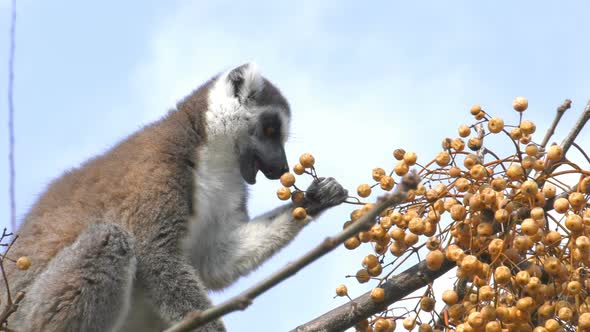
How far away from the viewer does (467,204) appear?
10.8ft

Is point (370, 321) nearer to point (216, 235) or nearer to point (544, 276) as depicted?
point (544, 276)

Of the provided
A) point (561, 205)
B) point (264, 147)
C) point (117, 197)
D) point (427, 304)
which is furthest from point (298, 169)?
point (264, 147)

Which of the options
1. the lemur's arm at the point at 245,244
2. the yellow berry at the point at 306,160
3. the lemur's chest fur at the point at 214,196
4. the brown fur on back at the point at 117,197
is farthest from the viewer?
the lemur's arm at the point at 245,244

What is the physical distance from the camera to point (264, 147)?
659 centimetres

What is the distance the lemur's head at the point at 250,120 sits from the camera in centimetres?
657

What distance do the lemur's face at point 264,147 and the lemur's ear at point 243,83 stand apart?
0.27 meters

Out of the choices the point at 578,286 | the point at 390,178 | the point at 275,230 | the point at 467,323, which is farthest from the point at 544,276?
the point at 275,230

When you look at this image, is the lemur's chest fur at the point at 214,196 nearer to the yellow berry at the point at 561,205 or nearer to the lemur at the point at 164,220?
the lemur at the point at 164,220

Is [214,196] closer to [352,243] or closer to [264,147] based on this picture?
[264,147]

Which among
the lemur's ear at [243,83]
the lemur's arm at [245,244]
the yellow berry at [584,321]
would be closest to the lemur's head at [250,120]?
the lemur's ear at [243,83]

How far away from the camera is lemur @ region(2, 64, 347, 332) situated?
5.25 meters

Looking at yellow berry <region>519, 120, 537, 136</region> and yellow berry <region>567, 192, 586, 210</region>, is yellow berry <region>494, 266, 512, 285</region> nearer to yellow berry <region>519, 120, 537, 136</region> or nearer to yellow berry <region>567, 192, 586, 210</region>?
yellow berry <region>567, 192, 586, 210</region>

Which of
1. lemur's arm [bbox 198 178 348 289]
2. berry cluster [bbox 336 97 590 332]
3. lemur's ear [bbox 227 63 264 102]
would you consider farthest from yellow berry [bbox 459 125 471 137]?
lemur's ear [bbox 227 63 264 102]

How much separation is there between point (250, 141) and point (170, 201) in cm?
113
